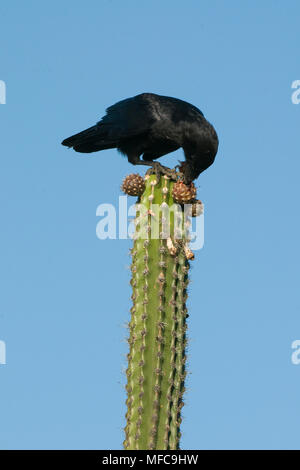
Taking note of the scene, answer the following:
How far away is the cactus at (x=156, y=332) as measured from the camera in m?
5.03

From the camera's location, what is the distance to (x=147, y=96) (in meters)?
7.23

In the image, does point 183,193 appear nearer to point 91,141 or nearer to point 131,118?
point 131,118

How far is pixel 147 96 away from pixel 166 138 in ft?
1.61

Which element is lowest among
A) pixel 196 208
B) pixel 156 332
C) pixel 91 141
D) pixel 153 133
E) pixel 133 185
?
pixel 156 332

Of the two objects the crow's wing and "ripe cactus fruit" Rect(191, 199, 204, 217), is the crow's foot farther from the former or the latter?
the crow's wing

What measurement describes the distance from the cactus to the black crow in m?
0.74

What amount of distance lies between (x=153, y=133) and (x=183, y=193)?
1812 millimetres

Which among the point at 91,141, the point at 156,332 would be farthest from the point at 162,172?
the point at 91,141

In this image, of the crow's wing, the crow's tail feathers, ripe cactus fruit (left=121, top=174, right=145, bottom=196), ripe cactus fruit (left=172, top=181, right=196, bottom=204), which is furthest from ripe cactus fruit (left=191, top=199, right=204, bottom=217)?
the crow's tail feathers

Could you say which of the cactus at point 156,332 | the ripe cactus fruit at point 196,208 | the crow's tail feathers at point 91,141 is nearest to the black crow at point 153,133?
the crow's tail feathers at point 91,141

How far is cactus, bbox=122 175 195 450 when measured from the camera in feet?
16.5

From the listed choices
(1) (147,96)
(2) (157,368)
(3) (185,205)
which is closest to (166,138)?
(1) (147,96)

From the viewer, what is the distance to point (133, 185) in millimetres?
5598

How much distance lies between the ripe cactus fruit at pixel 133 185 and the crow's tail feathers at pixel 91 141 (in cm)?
191
